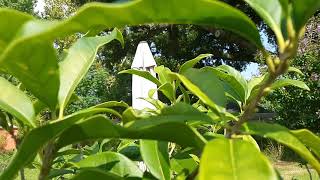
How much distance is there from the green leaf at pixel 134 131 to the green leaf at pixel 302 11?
0.17 m

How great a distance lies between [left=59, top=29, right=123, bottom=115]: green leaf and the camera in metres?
0.80

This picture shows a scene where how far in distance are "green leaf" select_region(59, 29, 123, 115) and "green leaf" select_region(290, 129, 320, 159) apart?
1.07 ft

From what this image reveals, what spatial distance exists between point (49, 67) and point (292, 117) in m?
10.7

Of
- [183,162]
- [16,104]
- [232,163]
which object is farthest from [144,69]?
[232,163]

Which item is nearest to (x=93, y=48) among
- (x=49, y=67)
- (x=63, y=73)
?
(x=63, y=73)

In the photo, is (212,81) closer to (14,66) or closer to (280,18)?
(280,18)

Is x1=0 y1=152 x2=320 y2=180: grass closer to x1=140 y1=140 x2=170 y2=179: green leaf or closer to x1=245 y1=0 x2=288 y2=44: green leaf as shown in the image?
x1=140 y1=140 x2=170 y2=179: green leaf

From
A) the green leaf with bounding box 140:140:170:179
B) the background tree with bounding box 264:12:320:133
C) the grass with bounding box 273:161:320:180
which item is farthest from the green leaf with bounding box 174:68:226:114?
the background tree with bounding box 264:12:320:133

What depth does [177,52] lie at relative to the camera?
18125mm

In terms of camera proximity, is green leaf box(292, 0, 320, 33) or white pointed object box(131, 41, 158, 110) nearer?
green leaf box(292, 0, 320, 33)

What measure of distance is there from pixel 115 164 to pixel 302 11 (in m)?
0.44

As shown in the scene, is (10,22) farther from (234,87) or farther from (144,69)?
(144,69)

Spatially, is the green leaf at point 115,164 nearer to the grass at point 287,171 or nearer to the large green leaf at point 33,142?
the large green leaf at point 33,142

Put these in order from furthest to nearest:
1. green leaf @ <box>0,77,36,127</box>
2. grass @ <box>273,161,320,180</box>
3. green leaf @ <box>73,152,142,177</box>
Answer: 1. grass @ <box>273,161,320,180</box>
2. green leaf @ <box>73,152,142,177</box>
3. green leaf @ <box>0,77,36,127</box>
